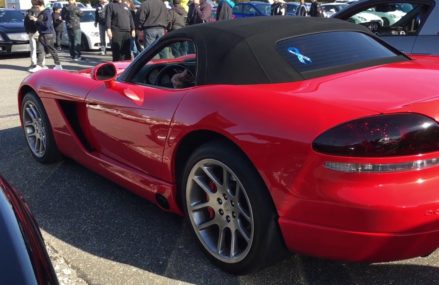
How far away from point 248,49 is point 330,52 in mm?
531

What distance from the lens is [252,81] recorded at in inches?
108

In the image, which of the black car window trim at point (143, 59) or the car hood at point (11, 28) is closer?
the black car window trim at point (143, 59)

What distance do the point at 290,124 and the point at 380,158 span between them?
1.40 ft

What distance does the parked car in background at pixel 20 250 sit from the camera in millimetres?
1568

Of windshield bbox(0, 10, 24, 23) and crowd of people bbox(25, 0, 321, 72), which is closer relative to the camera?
crowd of people bbox(25, 0, 321, 72)

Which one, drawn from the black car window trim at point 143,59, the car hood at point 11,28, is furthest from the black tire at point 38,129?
the car hood at point 11,28

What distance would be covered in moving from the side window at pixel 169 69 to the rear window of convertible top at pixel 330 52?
2.40 ft

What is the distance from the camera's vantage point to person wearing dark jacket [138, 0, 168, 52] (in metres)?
8.85

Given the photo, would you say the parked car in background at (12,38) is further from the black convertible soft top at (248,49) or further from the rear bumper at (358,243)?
the rear bumper at (358,243)

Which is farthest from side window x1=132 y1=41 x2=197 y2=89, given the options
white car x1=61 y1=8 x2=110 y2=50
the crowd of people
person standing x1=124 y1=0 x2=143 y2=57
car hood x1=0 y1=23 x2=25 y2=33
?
car hood x1=0 y1=23 x2=25 y2=33

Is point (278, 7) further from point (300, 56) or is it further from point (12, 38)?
point (300, 56)

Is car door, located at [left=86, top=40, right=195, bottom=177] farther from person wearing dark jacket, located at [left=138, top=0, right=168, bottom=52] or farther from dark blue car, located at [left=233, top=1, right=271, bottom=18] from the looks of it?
dark blue car, located at [left=233, top=1, right=271, bottom=18]

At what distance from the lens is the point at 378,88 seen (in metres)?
2.46

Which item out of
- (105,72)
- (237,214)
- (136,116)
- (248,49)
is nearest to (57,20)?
(105,72)
